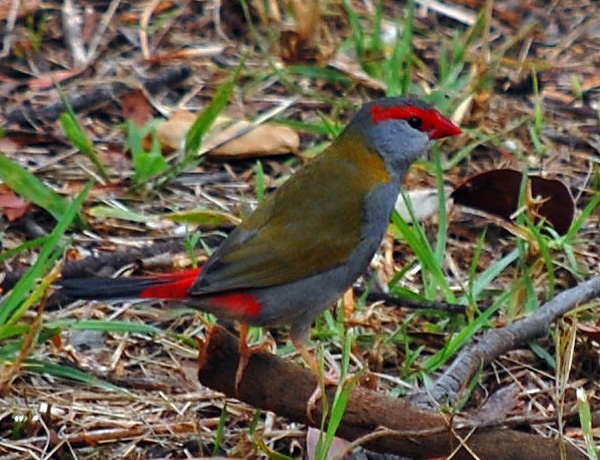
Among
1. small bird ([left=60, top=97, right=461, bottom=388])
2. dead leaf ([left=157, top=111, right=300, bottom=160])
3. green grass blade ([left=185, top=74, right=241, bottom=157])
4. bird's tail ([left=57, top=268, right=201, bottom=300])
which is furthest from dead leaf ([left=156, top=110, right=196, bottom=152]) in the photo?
Result: bird's tail ([left=57, top=268, right=201, bottom=300])

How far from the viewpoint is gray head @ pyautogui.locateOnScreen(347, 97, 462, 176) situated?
13.1 ft

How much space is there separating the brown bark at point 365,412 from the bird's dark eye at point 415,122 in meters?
1.12

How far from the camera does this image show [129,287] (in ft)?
10.9

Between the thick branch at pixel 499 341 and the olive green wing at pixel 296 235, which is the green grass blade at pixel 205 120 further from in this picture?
the thick branch at pixel 499 341

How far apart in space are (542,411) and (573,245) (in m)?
0.88

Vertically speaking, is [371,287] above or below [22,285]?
below

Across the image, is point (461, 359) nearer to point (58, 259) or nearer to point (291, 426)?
point (291, 426)

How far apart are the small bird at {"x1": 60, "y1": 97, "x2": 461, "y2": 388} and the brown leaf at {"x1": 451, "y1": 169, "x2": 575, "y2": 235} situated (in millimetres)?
490

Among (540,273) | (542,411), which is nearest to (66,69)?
(540,273)

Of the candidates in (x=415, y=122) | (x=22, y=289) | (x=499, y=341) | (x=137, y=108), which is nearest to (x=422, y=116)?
(x=415, y=122)

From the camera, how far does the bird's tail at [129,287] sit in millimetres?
3291

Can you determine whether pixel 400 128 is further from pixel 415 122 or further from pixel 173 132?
pixel 173 132

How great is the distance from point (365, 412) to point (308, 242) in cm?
72

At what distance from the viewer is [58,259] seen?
4.24 meters
